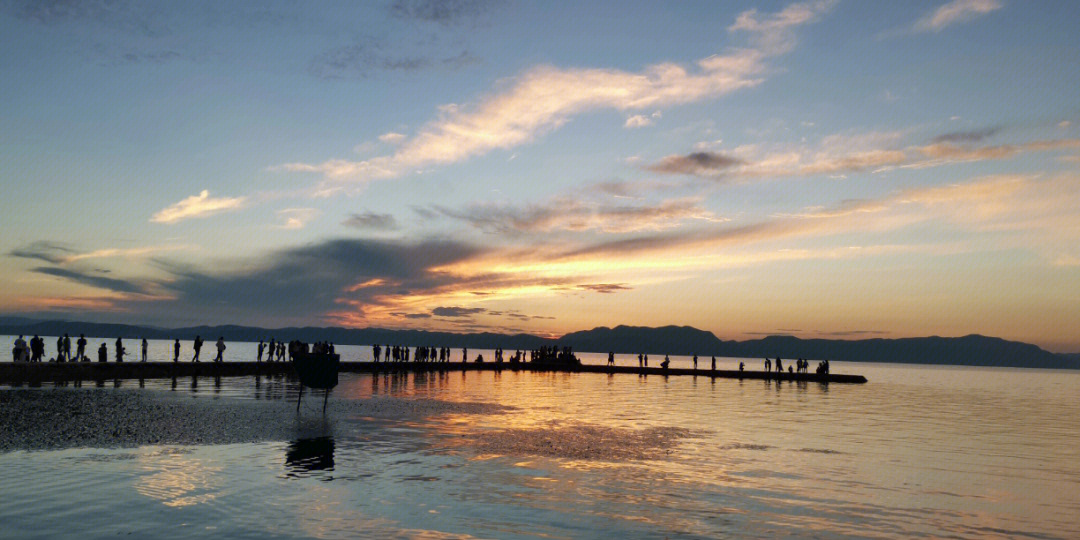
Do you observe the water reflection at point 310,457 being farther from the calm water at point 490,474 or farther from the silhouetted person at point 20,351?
Result: the silhouetted person at point 20,351

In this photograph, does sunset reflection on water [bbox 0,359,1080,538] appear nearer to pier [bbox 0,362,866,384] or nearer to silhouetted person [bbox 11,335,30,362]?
pier [bbox 0,362,866,384]

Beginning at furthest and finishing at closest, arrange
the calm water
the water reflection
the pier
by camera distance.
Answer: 1. the pier
2. the water reflection
3. the calm water

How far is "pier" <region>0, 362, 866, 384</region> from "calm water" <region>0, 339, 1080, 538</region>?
957 cm

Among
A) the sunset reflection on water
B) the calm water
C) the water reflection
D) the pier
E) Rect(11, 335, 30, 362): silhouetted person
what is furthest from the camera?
Rect(11, 335, 30, 362): silhouetted person

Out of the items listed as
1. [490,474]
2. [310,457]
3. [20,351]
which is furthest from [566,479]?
[20,351]

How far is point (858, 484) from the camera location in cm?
2055

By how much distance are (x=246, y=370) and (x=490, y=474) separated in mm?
51746

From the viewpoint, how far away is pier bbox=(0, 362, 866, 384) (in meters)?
45.5

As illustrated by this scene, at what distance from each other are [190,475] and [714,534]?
12.0 meters

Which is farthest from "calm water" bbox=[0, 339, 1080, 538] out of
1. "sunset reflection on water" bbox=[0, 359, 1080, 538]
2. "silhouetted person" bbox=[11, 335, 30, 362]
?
"silhouetted person" bbox=[11, 335, 30, 362]

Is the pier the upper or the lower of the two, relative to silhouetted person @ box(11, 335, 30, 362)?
lower

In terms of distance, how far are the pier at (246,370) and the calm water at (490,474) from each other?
9.57 metres

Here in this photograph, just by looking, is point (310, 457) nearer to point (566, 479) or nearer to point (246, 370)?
point (566, 479)

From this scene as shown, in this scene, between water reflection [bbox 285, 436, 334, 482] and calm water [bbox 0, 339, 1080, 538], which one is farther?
water reflection [bbox 285, 436, 334, 482]
